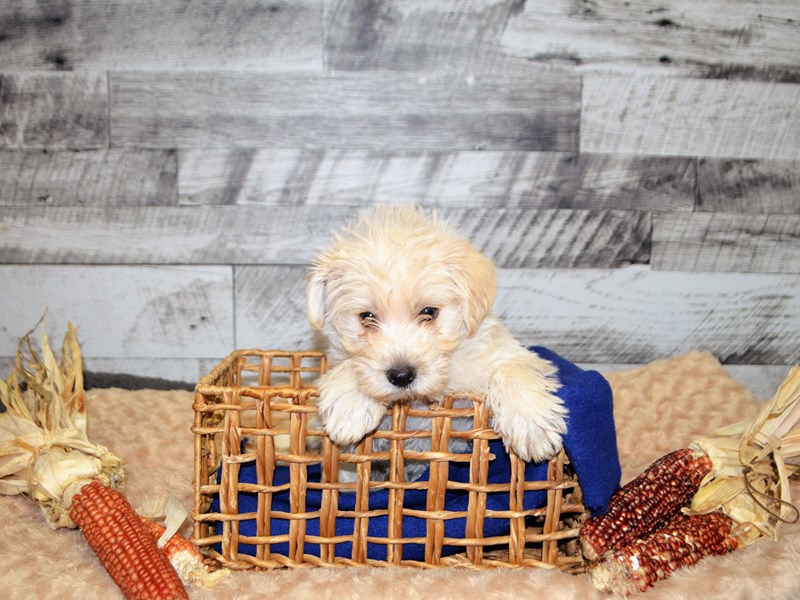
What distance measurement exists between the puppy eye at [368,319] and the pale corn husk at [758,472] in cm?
123

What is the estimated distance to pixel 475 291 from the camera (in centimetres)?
233

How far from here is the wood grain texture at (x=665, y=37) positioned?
11.6 ft

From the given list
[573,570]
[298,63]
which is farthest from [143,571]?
[298,63]

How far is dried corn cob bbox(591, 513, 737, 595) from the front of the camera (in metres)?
2.05

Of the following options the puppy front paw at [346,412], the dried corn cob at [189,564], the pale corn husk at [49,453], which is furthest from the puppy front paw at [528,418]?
the pale corn husk at [49,453]

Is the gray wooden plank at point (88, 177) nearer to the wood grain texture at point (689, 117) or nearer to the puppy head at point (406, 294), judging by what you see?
the puppy head at point (406, 294)

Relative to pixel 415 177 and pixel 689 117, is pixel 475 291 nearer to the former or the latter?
pixel 415 177

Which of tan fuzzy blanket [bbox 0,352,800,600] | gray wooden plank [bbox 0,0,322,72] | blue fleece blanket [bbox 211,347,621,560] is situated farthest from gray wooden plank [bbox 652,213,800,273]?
gray wooden plank [bbox 0,0,322,72]

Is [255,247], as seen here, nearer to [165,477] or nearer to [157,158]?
[157,158]

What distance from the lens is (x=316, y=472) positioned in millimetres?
2629

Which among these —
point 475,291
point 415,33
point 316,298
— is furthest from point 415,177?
point 475,291

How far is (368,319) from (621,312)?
72.7 inches

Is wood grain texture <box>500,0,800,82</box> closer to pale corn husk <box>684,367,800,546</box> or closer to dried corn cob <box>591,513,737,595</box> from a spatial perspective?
pale corn husk <box>684,367,800,546</box>

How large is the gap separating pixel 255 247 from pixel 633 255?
197 centimetres
